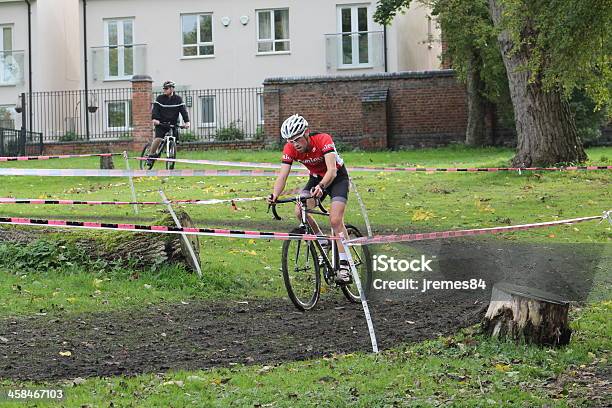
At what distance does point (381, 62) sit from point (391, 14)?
25.9 ft

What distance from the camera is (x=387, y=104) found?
35344 millimetres

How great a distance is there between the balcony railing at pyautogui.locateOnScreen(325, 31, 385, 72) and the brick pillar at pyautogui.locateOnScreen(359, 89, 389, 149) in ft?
20.5

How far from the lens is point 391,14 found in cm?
3312

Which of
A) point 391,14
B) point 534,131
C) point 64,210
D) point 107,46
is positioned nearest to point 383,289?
point 64,210

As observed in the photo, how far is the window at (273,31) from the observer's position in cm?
4231

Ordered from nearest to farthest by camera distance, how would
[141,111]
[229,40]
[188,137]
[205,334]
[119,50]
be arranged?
1. [205,334]
2. [141,111]
3. [188,137]
4. [229,40]
5. [119,50]

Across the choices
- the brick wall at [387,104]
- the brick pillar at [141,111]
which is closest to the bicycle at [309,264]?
the brick pillar at [141,111]

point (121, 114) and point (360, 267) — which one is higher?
point (121, 114)

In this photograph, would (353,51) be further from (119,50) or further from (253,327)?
(253,327)

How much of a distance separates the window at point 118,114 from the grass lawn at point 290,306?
1742cm

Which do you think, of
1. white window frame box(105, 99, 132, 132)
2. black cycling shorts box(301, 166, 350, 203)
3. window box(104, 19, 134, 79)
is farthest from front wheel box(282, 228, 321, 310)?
window box(104, 19, 134, 79)

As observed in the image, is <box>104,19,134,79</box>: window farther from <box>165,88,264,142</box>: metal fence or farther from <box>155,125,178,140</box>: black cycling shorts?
<box>155,125,178,140</box>: black cycling shorts

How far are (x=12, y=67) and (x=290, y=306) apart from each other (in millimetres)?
35005

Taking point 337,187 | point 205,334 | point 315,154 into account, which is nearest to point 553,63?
point 337,187
